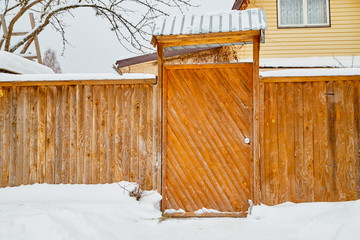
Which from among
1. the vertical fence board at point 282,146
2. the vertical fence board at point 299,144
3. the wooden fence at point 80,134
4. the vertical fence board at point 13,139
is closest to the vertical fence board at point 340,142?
the vertical fence board at point 299,144

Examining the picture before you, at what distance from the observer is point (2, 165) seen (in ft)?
15.1

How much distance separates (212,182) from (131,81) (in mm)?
2016

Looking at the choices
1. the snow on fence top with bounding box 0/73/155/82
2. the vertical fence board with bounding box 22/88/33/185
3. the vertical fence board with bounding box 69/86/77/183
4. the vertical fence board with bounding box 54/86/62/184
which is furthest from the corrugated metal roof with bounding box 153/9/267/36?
the vertical fence board with bounding box 22/88/33/185

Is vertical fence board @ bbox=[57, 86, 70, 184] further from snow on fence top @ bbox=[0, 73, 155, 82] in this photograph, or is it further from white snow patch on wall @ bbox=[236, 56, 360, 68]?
white snow patch on wall @ bbox=[236, 56, 360, 68]

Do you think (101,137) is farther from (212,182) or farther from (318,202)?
(318,202)

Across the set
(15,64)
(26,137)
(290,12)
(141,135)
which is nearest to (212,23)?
(141,135)

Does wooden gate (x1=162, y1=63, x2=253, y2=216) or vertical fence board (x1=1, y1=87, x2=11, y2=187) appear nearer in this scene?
wooden gate (x1=162, y1=63, x2=253, y2=216)

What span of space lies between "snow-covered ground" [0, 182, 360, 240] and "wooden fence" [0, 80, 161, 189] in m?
0.23

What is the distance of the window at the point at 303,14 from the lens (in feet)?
29.4

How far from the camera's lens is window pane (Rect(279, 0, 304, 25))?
896 cm

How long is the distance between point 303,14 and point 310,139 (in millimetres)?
6170

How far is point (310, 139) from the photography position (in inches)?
170

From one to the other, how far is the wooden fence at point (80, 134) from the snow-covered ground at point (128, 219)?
234 millimetres

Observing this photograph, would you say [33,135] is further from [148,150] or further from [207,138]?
[207,138]
